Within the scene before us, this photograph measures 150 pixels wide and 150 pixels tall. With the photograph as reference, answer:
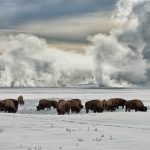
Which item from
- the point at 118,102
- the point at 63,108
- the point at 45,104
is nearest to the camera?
the point at 63,108

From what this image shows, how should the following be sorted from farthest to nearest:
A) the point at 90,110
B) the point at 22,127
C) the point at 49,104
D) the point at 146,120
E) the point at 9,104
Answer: the point at 49,104 → the point at 90,110 → the point at 9,104 → the point at 146,120 → the point at 22,127

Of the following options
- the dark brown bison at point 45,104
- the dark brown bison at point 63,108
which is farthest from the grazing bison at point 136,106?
the dark brown bison at point 45,104

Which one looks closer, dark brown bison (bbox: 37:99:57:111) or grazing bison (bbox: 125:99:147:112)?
grazing bison (bbox: 125:99:147:112)

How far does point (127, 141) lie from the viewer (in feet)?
59.8

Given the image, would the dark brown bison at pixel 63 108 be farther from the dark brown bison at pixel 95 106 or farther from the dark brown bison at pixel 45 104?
the dark brown bison at pixel 45 104

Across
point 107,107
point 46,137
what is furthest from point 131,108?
point 46,137

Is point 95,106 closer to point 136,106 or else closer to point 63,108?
point 63,108

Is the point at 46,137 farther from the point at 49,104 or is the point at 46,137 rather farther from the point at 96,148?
the point at 49,104

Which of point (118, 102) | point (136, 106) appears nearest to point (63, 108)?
point (136, 106)

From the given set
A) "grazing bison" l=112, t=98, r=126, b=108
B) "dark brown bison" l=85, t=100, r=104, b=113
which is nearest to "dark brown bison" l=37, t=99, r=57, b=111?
"grazing bison" l=112, t=98, r=126, b=108

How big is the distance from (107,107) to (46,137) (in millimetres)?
32608

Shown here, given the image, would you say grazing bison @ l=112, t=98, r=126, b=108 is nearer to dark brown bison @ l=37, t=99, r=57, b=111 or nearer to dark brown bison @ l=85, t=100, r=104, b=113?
dark brown bison @ l=37, t=99, r=57, b=111

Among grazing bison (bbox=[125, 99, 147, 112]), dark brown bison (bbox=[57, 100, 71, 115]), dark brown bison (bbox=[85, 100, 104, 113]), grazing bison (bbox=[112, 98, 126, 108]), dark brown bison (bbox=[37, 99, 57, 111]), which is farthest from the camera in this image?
grazing bison (bbox=[112, 98, 126, 108])

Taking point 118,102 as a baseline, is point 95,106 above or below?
below
